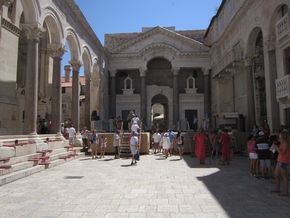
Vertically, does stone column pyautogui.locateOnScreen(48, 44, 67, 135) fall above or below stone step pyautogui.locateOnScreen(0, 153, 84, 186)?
above

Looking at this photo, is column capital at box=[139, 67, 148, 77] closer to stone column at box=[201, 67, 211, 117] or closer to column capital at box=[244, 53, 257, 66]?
stone column at box=[201, 67, 211, 117]

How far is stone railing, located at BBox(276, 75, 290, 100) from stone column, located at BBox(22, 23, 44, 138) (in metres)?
12.3

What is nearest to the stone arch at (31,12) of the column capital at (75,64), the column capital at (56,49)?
the column capital at (56,49)

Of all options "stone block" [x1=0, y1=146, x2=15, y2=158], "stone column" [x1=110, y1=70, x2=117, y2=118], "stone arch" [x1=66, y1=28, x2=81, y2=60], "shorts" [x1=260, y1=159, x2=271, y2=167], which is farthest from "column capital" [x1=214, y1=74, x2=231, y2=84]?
"stone block" [x1=0, y1=146, x2=15, y2=158]

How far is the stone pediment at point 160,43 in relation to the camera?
1101 inches

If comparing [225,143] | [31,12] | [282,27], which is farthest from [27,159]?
[282,27]

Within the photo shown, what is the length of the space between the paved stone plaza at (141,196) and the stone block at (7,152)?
122cm

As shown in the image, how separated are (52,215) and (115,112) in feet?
80.4

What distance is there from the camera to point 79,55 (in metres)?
19.2

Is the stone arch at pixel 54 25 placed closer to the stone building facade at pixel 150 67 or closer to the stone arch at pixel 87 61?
the stone building facade at pixel 150 67

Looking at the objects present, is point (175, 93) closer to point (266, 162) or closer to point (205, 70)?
point (205, 70)

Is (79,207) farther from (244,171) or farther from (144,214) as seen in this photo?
(244,171)

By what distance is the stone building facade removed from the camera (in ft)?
43.3

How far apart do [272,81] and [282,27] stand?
288 centimetres
